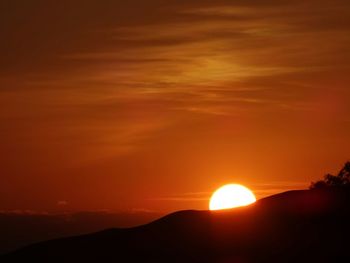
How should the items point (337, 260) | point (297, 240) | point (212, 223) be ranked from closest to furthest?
point (337, 260) → point (297, 240) → point (212, 223)

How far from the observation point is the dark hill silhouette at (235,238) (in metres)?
82.8

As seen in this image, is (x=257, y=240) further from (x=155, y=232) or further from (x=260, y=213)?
(x=155, y=232)

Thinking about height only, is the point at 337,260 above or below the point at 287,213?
below

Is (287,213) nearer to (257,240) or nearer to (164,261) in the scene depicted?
(257,240)

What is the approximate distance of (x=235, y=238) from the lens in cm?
9256

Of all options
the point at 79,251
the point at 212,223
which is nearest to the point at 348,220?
the point at 212,223

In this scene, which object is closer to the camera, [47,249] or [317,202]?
[317,202]

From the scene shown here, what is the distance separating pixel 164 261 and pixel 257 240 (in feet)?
31.0

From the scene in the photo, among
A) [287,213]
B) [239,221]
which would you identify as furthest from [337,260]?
[239,221]

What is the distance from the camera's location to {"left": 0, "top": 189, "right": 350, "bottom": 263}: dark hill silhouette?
8284 centimetres

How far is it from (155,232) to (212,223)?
6.26 meters

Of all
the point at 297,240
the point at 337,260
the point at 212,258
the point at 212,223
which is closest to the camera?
the point at 337,260

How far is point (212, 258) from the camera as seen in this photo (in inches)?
3575

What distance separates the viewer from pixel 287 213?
89.2 m
